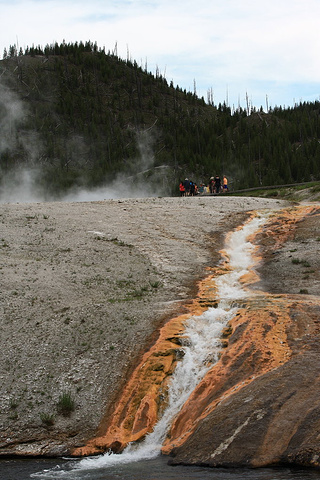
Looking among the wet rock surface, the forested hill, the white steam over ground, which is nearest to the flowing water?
the wet rock surface

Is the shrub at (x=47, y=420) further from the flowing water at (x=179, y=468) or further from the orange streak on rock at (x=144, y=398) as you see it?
the flowing water at (x=179, y=468)

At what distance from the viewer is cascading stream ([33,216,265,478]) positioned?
39.0ft

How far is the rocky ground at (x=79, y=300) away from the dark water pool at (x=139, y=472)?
0.72 m

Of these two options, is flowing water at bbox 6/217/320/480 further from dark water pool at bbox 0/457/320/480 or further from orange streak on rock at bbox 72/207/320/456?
orange streak on rock at bbox 72/207/320/456

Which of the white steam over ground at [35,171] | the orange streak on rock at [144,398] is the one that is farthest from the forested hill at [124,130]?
the orange streak on rock at [144,398]

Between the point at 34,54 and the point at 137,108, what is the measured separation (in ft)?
83.2

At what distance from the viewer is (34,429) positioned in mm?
12922

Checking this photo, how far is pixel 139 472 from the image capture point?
35.2ft

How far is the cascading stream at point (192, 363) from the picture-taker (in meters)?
11.9

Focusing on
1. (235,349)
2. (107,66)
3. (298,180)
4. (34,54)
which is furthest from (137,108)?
(235,349)

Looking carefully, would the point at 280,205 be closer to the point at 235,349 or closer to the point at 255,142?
the point at 235,349

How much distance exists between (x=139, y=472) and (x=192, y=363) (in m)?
4.52

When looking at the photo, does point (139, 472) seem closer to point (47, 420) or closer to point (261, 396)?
point (261, 396)

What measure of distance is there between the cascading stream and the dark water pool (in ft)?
0.72
